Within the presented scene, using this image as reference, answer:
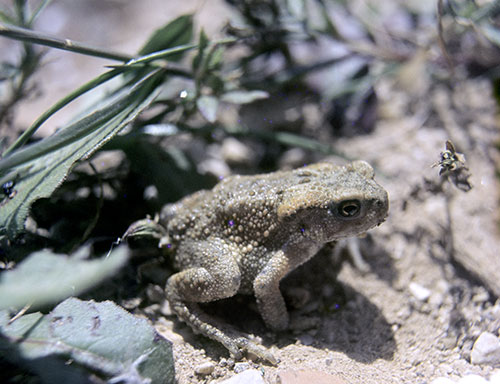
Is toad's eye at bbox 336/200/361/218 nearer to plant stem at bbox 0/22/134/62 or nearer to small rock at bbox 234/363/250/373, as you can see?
small rock at bbox 234/363/250/373

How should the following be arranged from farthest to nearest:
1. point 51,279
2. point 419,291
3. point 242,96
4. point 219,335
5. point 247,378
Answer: point 242,96 → point 419,291 → point 219,335 → point 247,378 → point 51,279

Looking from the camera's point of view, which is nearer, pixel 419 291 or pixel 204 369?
pixel 204 369

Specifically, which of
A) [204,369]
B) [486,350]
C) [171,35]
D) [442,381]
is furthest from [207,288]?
[171,35]

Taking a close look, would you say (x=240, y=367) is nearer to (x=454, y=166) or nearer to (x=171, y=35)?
(x=454, y=166)

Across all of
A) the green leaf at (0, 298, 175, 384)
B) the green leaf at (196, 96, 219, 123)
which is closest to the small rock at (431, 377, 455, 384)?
the green leaf at (0, 298, 175, 384)

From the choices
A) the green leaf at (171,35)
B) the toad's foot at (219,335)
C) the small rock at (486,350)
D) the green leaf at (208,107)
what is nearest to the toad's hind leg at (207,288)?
the toad's foot at (219,335)

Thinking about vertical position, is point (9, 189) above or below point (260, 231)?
above

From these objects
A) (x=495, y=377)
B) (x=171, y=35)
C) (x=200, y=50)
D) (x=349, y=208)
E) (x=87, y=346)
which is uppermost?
(x=171, y=35)
